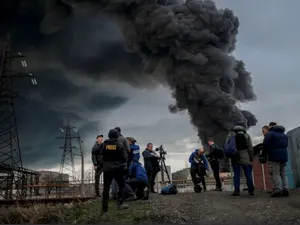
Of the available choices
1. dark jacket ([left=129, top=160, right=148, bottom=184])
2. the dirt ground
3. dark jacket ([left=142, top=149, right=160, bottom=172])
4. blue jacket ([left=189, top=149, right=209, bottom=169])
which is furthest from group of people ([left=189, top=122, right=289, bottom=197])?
dark jacket ([left=142, top=149, right=160, bottom=172])

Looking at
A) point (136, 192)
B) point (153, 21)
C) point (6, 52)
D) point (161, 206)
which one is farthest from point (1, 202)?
point (153, 21)

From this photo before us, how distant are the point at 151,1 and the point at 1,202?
79.5ft

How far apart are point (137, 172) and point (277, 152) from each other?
113 inches

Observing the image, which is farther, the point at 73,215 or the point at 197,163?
the point at 197,163

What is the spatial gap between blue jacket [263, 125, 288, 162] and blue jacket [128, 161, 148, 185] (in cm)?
253

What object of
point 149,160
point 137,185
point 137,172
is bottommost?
point 137,185

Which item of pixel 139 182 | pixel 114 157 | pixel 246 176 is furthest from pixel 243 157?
pixel 114 157

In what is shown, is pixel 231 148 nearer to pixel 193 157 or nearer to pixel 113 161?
pixel 193 157

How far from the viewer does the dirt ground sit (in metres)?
5.02

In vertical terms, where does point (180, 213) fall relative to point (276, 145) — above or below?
below

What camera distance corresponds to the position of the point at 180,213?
17.7ft

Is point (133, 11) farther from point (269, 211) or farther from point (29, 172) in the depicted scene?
point (269, 211)

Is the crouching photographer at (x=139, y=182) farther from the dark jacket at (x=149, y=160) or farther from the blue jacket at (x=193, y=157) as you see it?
the blue jacket at (x=193, y=157)

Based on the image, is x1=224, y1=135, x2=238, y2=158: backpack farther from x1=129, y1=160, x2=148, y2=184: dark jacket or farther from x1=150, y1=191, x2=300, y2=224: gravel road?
x1=129, y1=160, x2=148, y2=184: dark jacket
